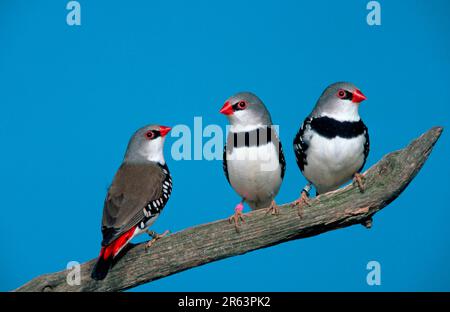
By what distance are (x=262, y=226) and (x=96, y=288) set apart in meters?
1.36

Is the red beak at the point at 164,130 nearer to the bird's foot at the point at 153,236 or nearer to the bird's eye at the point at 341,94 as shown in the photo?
the bird's foot at the point at 153,236

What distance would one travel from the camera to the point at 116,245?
4.61 m

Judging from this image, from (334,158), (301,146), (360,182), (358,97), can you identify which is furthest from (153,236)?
(358,97)

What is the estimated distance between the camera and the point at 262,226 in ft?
15.7

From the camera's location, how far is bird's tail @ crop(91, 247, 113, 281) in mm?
4500

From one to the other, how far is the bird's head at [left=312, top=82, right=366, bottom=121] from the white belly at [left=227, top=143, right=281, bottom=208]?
0.54 meters

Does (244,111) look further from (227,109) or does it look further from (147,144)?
(147,144)

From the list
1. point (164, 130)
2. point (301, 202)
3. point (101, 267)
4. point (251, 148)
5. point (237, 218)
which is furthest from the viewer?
point (164, 130)

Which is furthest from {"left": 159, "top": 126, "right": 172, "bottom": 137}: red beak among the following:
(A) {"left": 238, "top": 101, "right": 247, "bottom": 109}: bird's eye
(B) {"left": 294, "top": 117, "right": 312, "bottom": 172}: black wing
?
(B) {"left": 294, "top": 117, "right": 312, "bottom": 172}: black wing

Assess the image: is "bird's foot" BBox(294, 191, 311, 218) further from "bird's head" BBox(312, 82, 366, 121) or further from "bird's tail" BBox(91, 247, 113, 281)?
"bird's tail" BBox(91, 247, 113, 281)

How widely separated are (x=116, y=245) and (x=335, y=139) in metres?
1.79

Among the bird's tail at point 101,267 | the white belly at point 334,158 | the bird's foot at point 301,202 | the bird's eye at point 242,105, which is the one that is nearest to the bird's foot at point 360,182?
the white belly at point 334,158

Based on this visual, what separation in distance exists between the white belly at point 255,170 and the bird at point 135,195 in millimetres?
534
